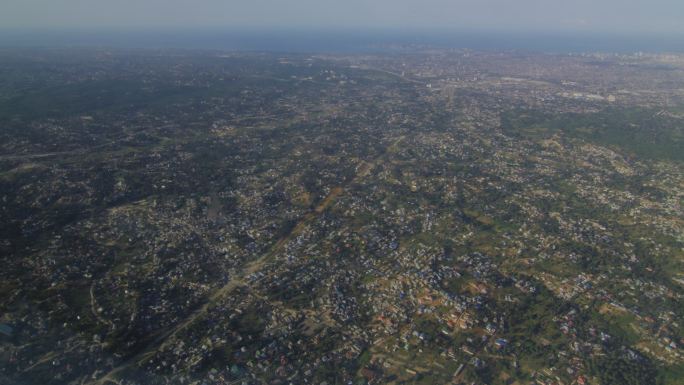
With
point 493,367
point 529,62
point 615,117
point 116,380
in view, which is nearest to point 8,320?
point 116,380

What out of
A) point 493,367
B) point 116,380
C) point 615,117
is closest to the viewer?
point 116,380

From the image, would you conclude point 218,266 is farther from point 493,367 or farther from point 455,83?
point 455,83

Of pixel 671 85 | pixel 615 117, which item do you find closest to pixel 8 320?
pixel 615 117

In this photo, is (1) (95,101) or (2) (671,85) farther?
(2) (671,85)

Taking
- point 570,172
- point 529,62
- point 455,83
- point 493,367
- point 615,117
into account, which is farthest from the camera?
point 529,62

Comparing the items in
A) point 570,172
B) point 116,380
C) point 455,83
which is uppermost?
point 455,83

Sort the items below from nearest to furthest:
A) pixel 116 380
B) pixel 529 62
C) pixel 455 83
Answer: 1. pixel 116 380
2. pixel 455 83
3. pixel 529 62

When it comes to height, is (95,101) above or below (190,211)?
above

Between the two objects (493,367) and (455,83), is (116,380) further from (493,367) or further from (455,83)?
(455,83)

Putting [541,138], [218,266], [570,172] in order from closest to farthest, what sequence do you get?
[218,266], [570,172], [541,138]
